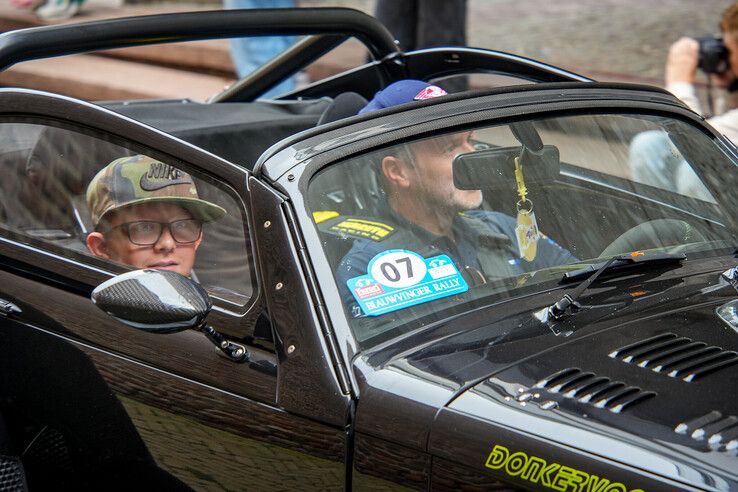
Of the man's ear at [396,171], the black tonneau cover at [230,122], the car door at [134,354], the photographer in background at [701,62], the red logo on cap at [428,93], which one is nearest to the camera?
the car door at [134,354]

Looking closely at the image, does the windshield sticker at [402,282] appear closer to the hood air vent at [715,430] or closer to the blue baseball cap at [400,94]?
the hood air vent at [715,430]

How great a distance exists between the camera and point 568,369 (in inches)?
96.2

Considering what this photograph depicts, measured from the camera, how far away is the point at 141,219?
10.2 ft

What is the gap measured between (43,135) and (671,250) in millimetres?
1803

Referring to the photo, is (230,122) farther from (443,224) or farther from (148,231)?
(443,224)

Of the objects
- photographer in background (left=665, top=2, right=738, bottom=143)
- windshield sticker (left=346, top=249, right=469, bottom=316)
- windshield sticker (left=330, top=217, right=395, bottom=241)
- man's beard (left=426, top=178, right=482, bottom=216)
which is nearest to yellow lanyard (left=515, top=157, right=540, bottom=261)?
man's beard (left=426, top=178, right=482, bottom=216)

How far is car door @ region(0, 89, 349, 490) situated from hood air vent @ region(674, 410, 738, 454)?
0.74 metres

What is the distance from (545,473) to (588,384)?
0.90ft

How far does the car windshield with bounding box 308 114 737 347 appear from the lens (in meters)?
2.72

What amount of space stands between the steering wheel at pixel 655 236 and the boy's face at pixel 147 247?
3.76 feet

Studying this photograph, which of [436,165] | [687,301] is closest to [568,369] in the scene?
[687,301]

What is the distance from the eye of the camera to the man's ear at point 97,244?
3098 mm

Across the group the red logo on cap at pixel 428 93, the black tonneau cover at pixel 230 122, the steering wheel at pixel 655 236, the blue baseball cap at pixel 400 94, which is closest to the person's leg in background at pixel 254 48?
the black tonneau cover at pixel 230 122

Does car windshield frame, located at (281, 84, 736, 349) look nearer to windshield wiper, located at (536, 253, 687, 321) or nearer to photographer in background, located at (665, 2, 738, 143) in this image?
windshield wiper, located at (536, 253, 687, 321)
